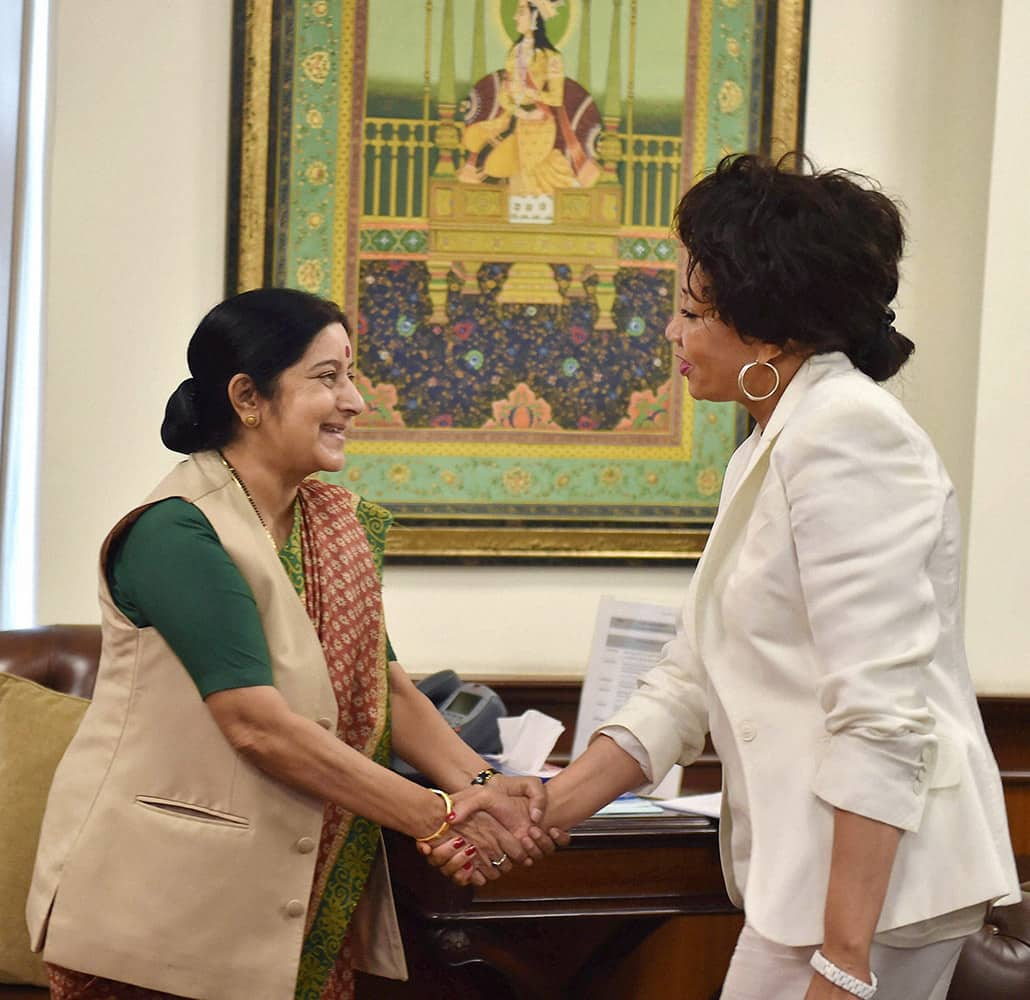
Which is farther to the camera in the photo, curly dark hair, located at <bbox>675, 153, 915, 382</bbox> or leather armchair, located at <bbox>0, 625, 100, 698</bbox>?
leather armchair, located at <bbox>0, 625, 100, 698</bbox>

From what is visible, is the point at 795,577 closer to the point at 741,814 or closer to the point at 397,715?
the point at 741,814

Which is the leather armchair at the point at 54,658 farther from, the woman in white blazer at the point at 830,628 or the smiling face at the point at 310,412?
the woman in white blazer at the point at 830,628

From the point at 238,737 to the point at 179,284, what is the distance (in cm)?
168

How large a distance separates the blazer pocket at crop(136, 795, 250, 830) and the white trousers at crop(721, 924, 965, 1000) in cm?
71

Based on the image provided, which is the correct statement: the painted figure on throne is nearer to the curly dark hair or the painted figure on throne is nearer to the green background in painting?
the green background in painting

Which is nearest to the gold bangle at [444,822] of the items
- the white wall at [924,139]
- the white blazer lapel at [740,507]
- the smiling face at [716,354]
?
the white blazer lapel at [740,507]

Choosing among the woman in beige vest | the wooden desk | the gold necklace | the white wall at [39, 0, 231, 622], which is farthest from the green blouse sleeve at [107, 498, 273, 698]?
the white wall at [39, 0, 231, 622]

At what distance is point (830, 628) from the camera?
1.47m

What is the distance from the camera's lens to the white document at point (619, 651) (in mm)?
2875

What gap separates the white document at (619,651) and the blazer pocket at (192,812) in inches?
45.1

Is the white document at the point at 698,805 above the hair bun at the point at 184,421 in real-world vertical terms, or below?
below

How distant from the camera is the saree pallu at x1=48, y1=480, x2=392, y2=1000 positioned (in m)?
2.00

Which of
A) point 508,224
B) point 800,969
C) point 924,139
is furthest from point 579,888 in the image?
point 924,139

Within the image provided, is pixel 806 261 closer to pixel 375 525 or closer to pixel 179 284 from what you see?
pixel 375 525
